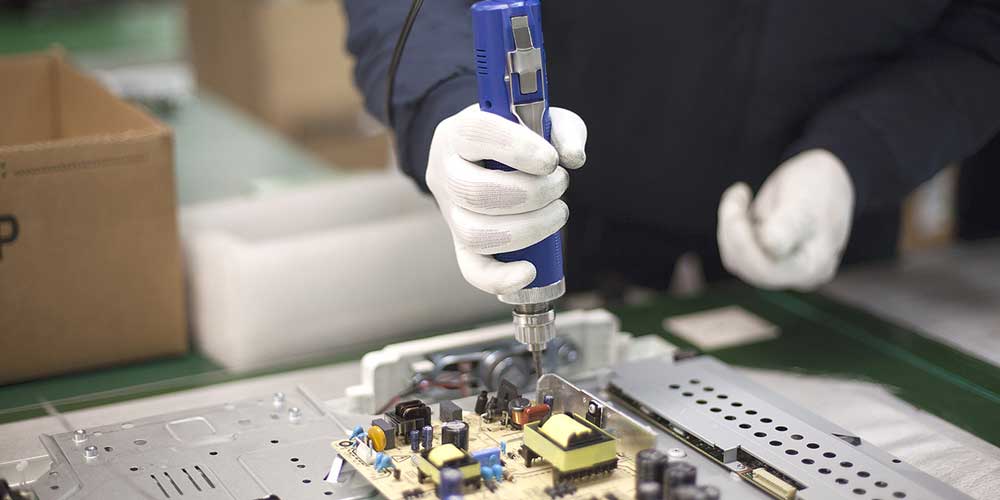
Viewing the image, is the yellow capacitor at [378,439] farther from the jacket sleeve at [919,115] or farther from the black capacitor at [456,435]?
the jacket sleeve at [919,115]

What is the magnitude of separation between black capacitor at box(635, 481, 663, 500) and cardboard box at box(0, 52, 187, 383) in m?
0.81

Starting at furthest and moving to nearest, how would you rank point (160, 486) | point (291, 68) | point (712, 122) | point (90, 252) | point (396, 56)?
point (291, 68) → point (712, 122) → point (90, 252) → point (396, 56) → point (160, 486)

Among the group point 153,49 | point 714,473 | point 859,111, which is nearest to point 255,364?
point 714,473

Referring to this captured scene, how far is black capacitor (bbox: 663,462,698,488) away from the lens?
957mm

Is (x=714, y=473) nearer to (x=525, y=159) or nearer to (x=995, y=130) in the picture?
(x=525, y=159)

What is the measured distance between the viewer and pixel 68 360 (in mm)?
1474

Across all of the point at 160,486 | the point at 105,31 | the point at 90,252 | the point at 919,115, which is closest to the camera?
the point at 160,486

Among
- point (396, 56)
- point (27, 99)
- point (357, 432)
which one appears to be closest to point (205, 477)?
point (357, 432)

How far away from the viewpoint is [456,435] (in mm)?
1050

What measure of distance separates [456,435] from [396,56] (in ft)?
1.62

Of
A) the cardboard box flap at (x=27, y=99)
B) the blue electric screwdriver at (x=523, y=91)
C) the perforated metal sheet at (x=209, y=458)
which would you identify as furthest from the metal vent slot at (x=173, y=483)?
the cardboard box flap at (x=27, y=99)

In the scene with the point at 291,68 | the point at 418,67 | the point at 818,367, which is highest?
the point at 418,67

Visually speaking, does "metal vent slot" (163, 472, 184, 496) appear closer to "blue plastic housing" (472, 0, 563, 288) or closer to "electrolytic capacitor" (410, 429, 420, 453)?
"electrolytic capacitor" (410, 429, 420, 453)

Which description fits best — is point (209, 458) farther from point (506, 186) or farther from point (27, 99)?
point (27, 99)
